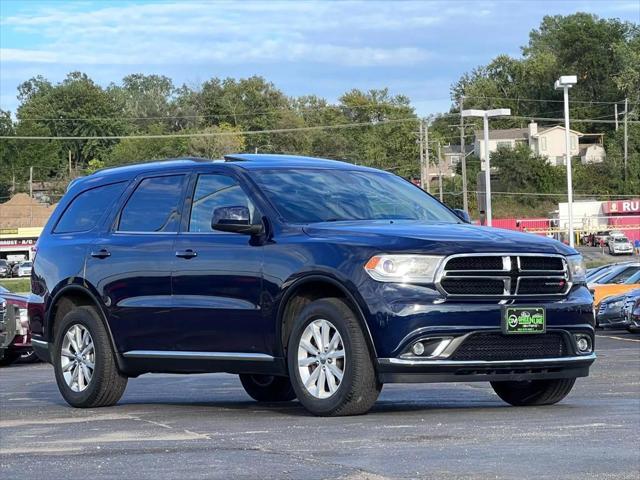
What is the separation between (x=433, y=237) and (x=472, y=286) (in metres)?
0.40

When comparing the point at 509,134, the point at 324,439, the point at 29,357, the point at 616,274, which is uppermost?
the point at 509,134

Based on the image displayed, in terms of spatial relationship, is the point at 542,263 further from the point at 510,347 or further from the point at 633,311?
the point at 633,311

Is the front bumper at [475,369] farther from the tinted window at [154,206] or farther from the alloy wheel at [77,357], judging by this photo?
the alloy wheel at [77,357]

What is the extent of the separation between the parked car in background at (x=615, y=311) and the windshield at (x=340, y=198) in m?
17.5

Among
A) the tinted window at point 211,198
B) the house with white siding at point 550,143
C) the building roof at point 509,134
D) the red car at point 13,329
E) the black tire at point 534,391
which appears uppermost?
the building roof at point 509,134

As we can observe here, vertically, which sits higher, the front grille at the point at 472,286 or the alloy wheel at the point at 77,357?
the front grille at the point at 472,286

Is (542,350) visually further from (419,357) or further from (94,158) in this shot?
(94,158)

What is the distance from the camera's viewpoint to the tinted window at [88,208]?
10938 millimetres

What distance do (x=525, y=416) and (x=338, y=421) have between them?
134cm

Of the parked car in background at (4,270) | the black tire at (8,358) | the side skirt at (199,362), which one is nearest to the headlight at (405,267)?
the side skirt at (199,362)

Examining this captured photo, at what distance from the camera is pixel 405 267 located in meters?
8.67

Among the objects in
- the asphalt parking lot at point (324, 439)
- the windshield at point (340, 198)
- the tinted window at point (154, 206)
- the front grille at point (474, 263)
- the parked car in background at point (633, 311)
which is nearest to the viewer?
the asphalt parking lot at point (324, 439)

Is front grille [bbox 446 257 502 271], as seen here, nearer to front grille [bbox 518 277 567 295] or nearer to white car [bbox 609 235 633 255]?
front grille [bbox 518 277 567 295]

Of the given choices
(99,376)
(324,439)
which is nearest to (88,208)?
(99,376)
